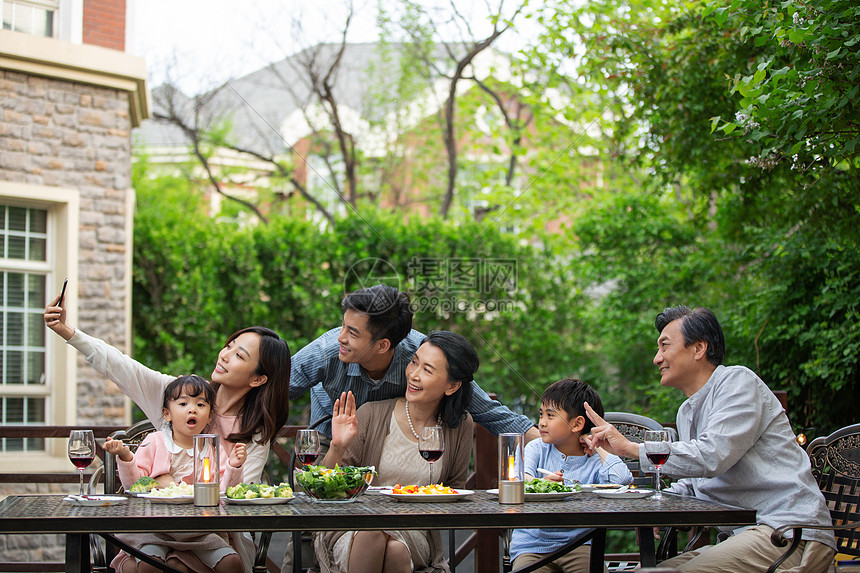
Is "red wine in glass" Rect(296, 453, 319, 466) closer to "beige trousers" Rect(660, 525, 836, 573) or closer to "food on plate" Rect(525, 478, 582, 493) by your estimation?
"food on plate" Rect(525, 478, 582, 493)

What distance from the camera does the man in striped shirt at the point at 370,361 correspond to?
121 inches

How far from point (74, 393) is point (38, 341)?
0.55 m

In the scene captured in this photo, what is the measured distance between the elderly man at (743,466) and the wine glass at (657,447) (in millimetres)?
64

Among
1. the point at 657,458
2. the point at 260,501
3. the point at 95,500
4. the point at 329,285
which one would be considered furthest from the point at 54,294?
the point at 657,458

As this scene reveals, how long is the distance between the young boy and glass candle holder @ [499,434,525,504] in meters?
0.40

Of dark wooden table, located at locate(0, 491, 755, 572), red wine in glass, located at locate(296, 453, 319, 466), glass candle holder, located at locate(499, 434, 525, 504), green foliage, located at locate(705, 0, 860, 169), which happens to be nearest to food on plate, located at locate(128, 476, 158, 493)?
dark wooden table, located at locate(0, 491, 755, 572)

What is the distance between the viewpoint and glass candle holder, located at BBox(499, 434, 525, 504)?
231 cm

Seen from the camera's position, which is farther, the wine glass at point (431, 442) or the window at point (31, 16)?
the window at point (31, 16)

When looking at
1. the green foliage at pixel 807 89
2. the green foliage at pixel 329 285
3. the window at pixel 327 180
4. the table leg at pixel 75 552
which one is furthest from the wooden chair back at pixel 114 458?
the window at pixel 327 180

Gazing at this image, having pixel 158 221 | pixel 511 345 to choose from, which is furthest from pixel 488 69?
pixel 158 221

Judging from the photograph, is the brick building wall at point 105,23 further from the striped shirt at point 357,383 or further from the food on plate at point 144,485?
the food on plate at point 144,485

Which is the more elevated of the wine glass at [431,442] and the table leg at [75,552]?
the wine glass at [431,442]

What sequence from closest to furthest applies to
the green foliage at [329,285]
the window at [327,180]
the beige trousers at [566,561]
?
1. the beige trousers at [566,561]
2. the green foliage at [329,285]
3. the window at [327,180]

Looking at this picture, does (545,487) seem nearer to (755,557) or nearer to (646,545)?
(646,545)
